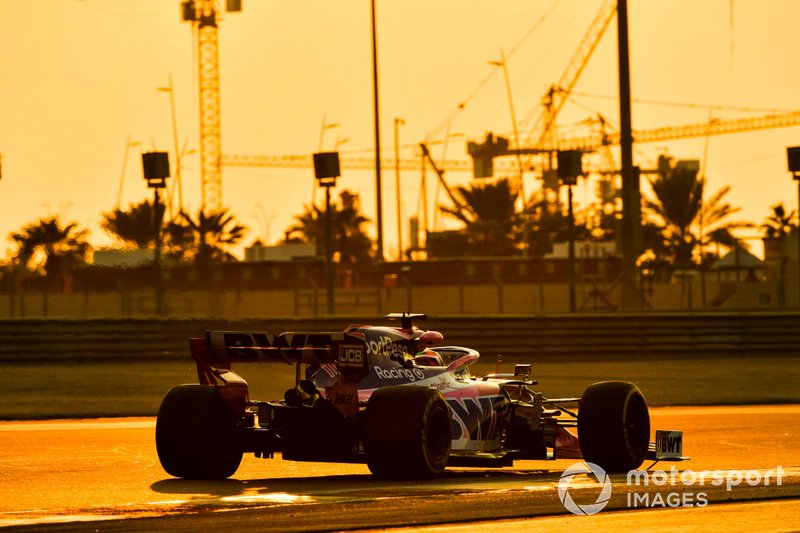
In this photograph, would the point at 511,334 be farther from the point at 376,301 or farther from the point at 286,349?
the point at 286,349

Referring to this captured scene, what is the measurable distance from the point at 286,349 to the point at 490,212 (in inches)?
4126

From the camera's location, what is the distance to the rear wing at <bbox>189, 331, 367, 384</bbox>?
12898 mm

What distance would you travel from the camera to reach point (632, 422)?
46.3 ft

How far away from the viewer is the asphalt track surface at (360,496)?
33.6 feet

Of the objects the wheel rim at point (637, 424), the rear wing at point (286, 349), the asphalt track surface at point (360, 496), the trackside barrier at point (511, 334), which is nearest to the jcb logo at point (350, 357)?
the rear wing at point (286, 349)

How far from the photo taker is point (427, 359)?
1407cm

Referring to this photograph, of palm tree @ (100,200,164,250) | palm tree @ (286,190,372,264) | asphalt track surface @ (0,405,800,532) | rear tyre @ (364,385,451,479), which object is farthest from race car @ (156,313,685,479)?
palm tree @ (286,190,372,264)

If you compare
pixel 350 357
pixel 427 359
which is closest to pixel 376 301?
pixel 427 359

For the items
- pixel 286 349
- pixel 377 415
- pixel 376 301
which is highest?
pixel 376 301

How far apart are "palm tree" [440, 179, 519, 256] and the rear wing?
102618 millimetres

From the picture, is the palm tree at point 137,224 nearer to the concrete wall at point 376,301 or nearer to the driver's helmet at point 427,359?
the concrete wall at point 376,301

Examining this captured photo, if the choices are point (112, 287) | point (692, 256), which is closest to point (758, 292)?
point (112, 287)

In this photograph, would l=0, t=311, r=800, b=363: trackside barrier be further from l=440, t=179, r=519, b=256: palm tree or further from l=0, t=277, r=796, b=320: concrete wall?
l=440, t=179, r=519, b=256: palm tree

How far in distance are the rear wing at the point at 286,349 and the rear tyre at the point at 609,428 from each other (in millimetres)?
2230
